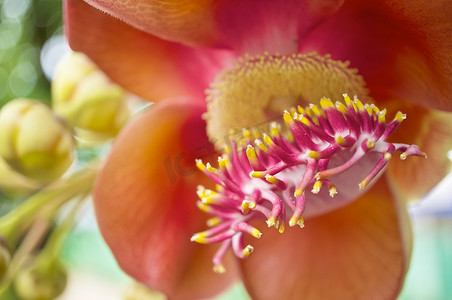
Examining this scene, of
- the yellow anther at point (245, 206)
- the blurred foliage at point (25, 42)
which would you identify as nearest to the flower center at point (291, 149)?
the yellow anther at point (245, 206)

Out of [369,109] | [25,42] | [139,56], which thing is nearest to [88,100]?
[139,56]

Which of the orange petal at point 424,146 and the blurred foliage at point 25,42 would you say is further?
the blurred foliage at point 25,42

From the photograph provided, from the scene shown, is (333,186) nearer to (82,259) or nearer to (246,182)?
(246,182)

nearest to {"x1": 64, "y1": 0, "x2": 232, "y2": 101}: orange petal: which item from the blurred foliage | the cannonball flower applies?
the cannonball flower

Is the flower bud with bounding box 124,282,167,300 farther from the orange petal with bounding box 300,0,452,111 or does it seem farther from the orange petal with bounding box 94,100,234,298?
the orange petal with bounding box 300,0,452,111

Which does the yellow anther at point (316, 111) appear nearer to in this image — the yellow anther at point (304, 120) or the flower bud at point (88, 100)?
the yellow anther at point (304, 120)

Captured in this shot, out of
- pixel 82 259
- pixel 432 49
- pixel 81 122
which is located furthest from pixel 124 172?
pixel 82 259

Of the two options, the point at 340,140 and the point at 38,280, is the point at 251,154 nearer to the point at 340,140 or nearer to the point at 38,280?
the point at 340,140
